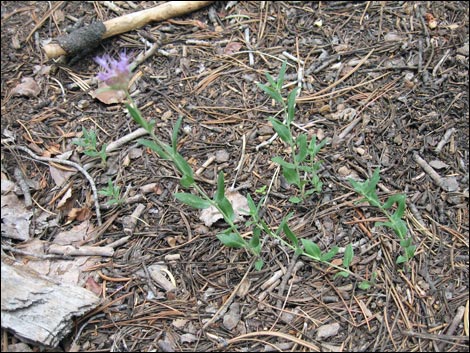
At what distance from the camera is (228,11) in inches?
146

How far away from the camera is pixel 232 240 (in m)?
2.44

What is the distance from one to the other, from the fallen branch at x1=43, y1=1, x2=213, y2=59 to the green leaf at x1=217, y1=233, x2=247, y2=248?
1769 millimetres

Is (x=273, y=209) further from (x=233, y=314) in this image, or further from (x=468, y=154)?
(x=468, y=154)

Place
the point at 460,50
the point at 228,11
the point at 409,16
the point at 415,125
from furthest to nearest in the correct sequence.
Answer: the point at 228,11 < the point at 409,16 < the point at 460,50 < the point at 415,125

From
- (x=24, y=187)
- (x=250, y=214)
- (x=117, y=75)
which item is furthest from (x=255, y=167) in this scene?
(x=24, y=187)

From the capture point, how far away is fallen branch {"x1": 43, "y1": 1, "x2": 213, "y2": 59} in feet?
11.3

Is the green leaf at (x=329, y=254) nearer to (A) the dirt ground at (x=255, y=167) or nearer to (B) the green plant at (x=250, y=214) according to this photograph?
(B) the green plant at (x=250, y=214)

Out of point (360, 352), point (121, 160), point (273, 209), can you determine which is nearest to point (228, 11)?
point (121, 160)

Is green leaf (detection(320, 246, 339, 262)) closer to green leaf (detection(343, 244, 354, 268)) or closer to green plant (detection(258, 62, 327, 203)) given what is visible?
green leaf (detection(343, 244, 354, 268))

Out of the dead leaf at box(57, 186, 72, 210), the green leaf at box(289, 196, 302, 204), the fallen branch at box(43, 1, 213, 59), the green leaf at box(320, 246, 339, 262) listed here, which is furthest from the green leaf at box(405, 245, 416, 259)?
the fallen branch at box(43, 1, 213, 59)

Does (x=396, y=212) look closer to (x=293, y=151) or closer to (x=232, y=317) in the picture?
(x=293, y=151)

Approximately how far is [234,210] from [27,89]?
1.61 metres

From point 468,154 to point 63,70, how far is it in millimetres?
2493

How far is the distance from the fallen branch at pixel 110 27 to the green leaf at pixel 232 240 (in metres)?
1.77
